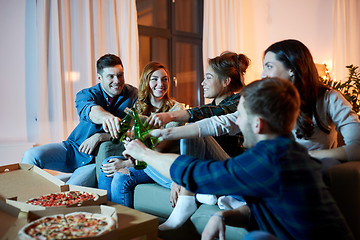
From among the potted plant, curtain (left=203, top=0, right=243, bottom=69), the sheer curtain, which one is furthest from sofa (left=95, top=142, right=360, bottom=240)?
curtain (left=203, top=0, right=243, bottom=69)

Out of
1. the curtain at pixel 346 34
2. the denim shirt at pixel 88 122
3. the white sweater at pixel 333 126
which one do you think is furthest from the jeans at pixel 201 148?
the curtain at pixel 346 34

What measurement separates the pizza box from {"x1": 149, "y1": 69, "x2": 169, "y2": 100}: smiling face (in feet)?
3.52

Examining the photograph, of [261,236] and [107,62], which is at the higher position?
[107,62]

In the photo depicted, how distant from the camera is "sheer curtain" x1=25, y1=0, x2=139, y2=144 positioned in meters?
3.61

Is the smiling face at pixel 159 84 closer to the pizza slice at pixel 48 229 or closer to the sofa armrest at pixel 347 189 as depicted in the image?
the pizza slice at pixel 48 229

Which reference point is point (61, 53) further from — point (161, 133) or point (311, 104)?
point (311, 104)

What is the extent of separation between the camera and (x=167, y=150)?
1985mm

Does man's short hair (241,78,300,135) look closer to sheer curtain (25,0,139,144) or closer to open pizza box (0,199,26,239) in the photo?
open pizza box (0,199,26,239)

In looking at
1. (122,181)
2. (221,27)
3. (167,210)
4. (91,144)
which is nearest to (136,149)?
(167,210)

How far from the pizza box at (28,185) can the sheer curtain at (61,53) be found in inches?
72.4

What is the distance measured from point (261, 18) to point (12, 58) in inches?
155

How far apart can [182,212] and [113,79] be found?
145 centimetres

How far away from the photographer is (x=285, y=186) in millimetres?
950

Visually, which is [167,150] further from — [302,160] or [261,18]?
[261,18]
